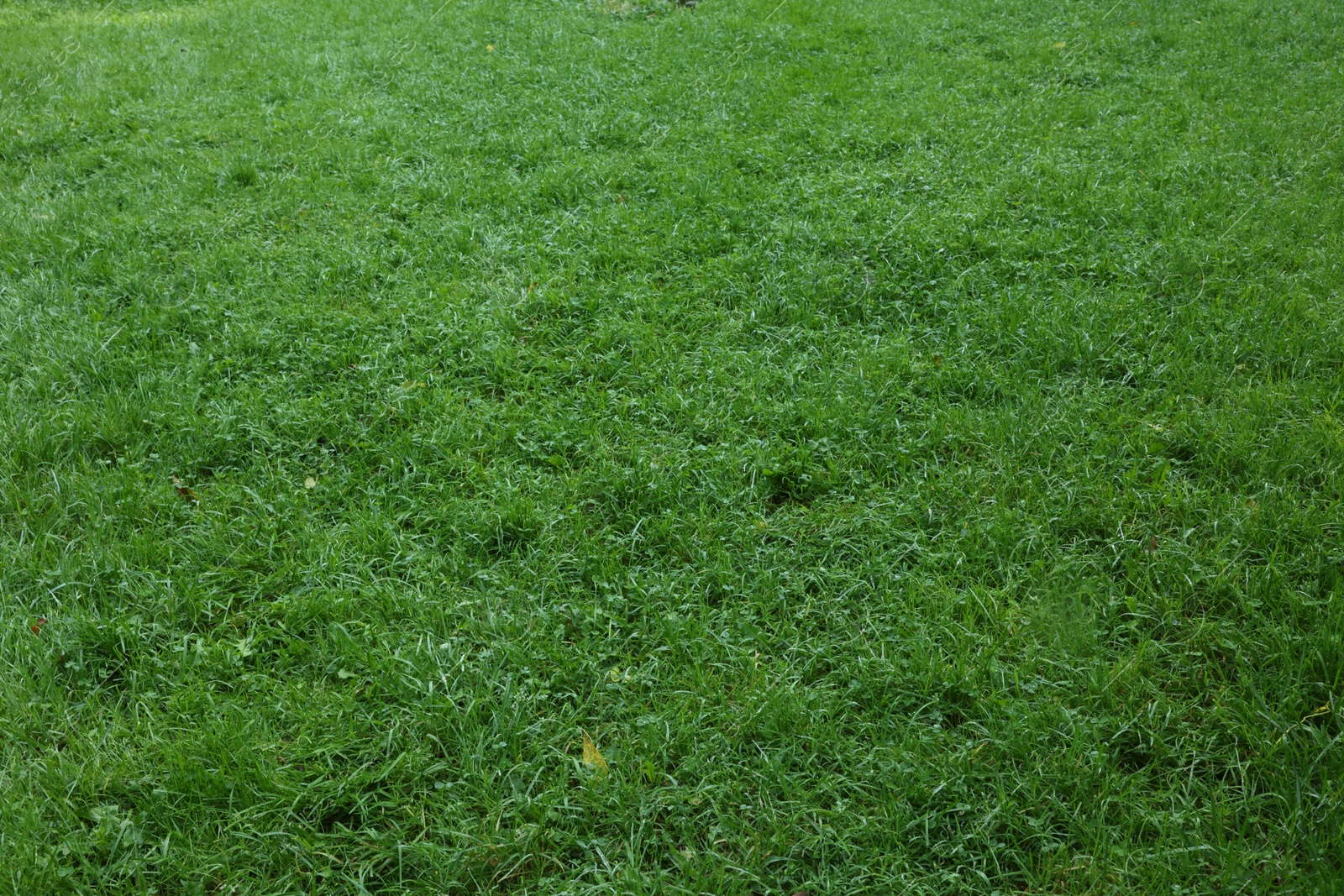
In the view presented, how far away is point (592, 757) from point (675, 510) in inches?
43.4

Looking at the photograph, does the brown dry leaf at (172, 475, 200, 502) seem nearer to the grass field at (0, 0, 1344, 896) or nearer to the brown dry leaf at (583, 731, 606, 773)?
the grass field at (0, 0, 1344, 896)

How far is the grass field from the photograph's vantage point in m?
2.36

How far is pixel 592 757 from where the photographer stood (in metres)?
2.53

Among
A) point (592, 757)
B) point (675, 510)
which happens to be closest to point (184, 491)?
point (675, 510)

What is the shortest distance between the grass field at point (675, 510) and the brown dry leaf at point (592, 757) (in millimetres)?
11

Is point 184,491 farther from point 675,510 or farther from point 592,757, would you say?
point 592,757

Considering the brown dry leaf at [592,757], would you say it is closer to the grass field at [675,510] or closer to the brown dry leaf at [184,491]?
the grass field at [675,510]

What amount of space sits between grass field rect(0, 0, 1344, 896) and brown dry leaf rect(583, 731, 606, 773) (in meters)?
0.01

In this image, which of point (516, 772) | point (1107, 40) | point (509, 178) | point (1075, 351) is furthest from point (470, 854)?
point (1107, 40)

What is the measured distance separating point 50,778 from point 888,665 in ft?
7.46

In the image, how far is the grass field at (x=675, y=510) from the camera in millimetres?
2355

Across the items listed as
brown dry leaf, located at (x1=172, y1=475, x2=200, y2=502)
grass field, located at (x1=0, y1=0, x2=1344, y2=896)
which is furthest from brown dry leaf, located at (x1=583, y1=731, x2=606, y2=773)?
brown dry leaf, located at (x1=172, y1=475, x2=200, y2=502)

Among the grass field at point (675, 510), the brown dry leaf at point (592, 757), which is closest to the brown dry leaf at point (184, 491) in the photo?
the grass field at point (675, 510)

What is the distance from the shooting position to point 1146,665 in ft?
8.94
